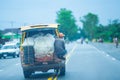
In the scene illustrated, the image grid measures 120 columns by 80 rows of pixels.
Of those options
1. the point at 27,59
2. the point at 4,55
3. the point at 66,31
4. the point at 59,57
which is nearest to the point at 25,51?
the point at 27,59

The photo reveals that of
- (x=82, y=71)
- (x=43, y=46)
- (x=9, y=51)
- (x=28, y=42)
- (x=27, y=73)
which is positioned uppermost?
(x=28, y=42)

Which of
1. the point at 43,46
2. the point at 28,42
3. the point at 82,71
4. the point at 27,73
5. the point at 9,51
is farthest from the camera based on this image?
the point at 9,51

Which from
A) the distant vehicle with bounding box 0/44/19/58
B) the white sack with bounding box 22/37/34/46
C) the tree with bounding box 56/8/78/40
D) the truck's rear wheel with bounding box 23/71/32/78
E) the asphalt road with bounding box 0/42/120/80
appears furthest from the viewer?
the tree with bounding box 56/8/78/40

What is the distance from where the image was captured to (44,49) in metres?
18.7

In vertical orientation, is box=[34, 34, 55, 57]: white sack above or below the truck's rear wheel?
above

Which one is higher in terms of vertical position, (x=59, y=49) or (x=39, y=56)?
(x=59, y=49)

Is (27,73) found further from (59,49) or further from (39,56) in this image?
(59,49)

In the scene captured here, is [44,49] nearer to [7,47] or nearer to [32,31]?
[32,31]

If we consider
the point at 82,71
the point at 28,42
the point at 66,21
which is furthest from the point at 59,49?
the point at 66,21

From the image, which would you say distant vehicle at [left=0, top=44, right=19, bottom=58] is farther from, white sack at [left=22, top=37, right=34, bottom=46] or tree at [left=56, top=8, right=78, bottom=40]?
tree at [left=56, top=8, right=78, bottom=40]

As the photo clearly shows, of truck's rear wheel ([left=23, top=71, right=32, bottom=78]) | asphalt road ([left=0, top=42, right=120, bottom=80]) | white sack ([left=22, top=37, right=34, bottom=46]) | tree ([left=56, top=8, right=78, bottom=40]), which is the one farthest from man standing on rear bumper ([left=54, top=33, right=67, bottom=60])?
tree ([left=56, top=8, right=78, bottom=40])

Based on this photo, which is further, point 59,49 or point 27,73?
point 27,73

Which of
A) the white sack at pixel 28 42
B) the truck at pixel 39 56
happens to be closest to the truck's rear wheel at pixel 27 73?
the truck at pixel 39 56

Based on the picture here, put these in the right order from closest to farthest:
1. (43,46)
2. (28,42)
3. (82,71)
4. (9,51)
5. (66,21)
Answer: (43,46) < (28,42) < (82,71) < (9,51) < (66,21)
